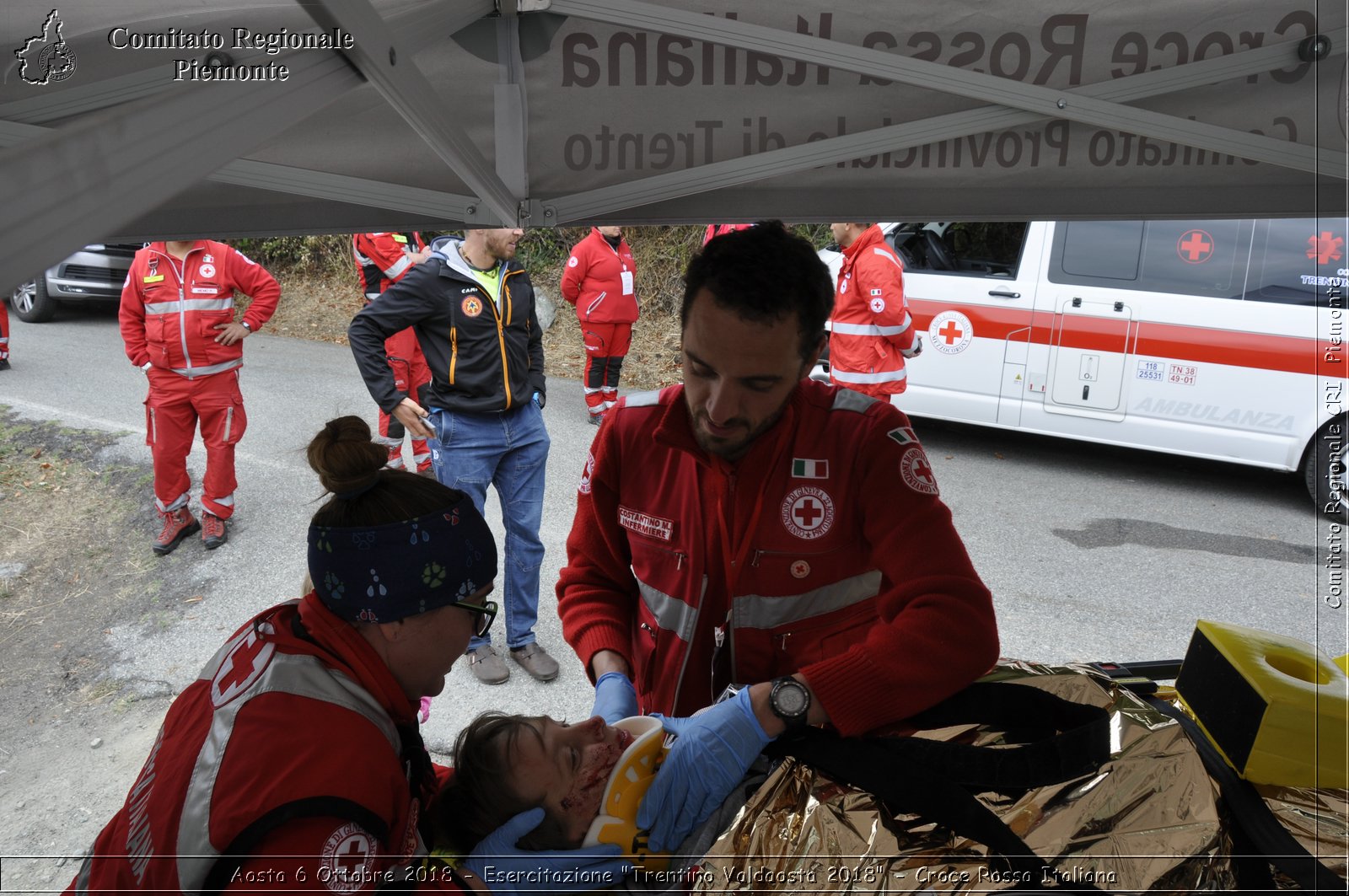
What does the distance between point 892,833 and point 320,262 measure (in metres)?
16.2

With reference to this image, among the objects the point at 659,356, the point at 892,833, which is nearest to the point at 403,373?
the point at 659,356

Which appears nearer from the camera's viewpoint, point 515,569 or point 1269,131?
point 1269,131

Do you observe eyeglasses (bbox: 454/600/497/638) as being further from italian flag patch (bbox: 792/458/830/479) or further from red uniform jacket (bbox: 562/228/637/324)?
red uniform jacket (bbox: 562/228/637/324)

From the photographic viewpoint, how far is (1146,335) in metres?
6.73

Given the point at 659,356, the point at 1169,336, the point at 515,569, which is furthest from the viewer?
the point at 659,356

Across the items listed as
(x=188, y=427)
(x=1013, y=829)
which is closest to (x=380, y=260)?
(x=188, y=427)

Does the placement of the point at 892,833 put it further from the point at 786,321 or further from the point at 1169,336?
the point at 1169,336

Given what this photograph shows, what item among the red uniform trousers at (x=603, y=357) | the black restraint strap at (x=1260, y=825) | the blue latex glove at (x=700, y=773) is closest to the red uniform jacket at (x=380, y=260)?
the red uniform trousers at (x=603, y=357)

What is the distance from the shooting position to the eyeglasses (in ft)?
5.57

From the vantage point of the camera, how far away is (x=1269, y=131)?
6.89 feet

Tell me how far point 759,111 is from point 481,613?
4.62ft

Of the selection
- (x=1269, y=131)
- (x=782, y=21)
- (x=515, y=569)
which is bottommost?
(x=515, y=569)

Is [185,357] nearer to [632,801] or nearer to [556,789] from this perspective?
[556,789]

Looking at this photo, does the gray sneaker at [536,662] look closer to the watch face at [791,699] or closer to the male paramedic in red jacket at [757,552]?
the male paramedic in red jacket at [757,552]
